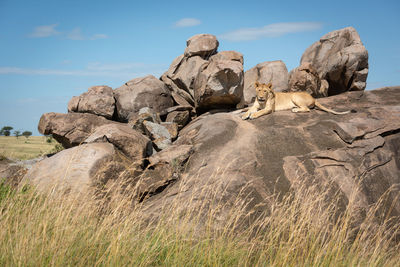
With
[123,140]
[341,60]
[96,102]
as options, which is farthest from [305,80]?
[123,140]

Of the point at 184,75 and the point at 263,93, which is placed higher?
the point at 184,75

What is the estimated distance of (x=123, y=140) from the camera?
9781 mm

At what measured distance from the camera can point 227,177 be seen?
7.56 meters

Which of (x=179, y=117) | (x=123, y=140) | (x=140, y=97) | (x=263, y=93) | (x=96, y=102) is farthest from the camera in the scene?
(x=140, y=97)

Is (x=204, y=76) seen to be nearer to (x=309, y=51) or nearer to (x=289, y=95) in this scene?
(x=289, y=95)

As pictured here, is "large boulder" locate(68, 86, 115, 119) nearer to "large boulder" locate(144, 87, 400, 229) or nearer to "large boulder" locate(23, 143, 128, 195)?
"large boulder" locate(23, 143, 128, 195)

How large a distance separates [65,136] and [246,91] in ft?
28.6

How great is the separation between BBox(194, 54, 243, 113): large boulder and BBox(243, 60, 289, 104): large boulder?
368 cm

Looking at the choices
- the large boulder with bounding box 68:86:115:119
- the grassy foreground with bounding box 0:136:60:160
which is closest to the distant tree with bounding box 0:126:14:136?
the grassy foreground with bounding box 0:136:60:160

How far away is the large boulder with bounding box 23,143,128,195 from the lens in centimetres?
805

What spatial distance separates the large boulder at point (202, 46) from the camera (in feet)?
50.9

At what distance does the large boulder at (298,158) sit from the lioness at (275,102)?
468mm

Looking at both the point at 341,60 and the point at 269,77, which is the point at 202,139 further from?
the point at 341,60

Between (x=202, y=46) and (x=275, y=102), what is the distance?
212 inches
